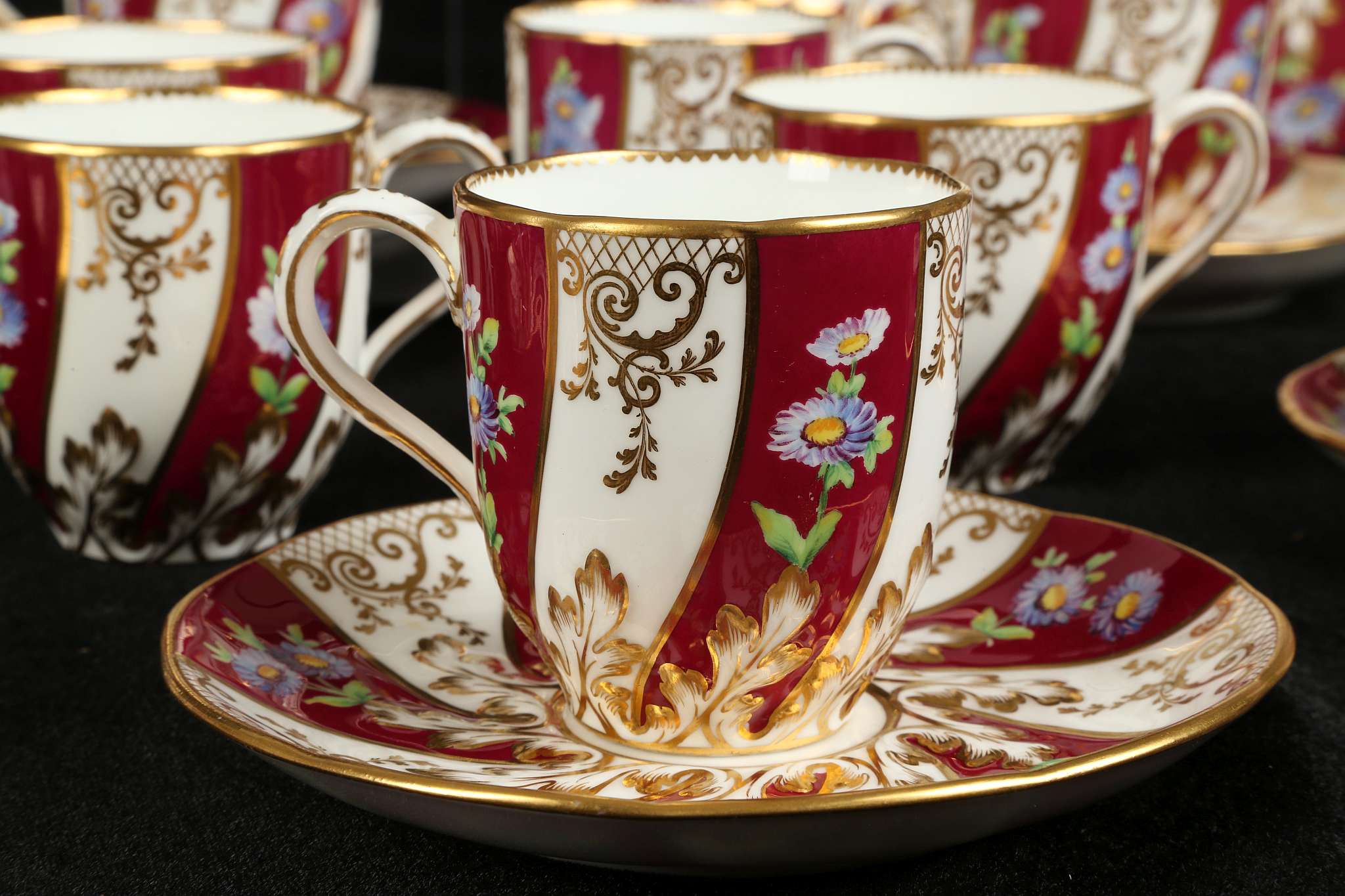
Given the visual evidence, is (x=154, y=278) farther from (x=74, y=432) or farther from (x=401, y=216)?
(x=401, y=216)

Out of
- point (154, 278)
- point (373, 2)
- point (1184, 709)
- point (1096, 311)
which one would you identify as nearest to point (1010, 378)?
point (1096, 311)

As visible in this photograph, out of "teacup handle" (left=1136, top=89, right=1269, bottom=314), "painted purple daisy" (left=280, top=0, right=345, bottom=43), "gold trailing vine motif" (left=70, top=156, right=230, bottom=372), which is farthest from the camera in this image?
"painted purple daisy" (left=280, top=0, right=345, bottom=43)

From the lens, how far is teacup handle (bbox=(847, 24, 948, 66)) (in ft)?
3.09

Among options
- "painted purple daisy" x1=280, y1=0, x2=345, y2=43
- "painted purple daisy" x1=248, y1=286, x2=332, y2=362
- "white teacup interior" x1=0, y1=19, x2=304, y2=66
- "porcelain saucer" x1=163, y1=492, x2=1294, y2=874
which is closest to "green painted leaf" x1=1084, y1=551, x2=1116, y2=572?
"porcelain saucer" x1=163, y1=492, x2=1294, y2=874

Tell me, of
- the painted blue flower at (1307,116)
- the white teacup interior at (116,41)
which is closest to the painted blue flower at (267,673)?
the white teacup interior at (116,41)

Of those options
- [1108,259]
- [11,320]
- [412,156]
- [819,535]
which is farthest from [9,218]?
[1108,259]

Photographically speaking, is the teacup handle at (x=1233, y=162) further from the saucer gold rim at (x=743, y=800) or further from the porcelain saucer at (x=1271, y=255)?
the saucer gold rim at (x=743, y=800)

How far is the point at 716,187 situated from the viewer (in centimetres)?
57

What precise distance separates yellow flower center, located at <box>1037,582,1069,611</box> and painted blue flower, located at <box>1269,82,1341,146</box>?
80cm

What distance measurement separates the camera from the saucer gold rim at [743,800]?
404mm

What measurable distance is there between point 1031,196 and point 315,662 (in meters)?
0.37

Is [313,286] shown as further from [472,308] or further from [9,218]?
[9,218]

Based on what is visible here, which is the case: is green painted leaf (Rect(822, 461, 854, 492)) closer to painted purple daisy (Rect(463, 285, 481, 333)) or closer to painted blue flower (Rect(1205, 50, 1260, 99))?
painted purple daisy (Rect(463, 285, 481, 333))

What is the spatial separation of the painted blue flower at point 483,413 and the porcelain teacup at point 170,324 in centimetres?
18
